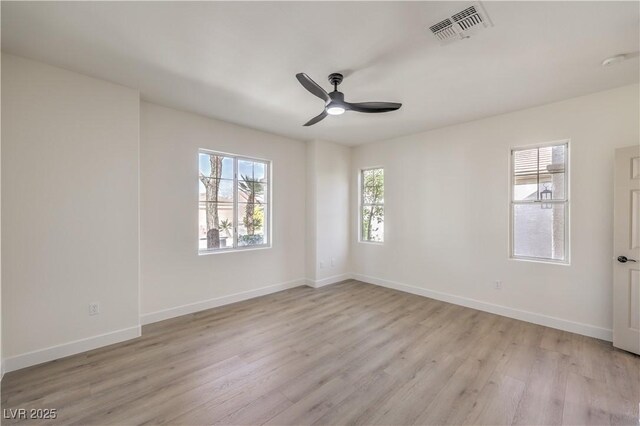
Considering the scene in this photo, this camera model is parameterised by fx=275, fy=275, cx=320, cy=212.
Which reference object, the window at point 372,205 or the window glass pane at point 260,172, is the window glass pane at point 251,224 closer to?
the window glass pane at point 260,172

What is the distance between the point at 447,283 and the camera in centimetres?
431

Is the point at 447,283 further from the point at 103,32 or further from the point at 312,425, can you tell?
the point at 103,32

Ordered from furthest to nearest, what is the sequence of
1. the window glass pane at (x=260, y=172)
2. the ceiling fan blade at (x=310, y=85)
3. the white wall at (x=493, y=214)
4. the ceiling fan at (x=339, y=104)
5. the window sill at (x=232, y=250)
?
the window glass pane at (x=260, y=172), the window sill at (x=232, y=250), the white wall at (x=493, y=214), the ceiling fan at (x=339, y=104), the ceiling fan blade at (x=310, y=85)

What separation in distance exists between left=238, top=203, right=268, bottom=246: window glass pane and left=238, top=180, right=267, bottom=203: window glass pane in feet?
0.28

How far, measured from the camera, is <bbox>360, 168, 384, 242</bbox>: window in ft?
17.5

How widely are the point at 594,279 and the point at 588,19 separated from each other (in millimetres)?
2699

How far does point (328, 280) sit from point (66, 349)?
371 centimetres

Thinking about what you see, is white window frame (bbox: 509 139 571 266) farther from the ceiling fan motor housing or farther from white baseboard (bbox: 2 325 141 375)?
white baseboard (bbox: 2 325 141 375)

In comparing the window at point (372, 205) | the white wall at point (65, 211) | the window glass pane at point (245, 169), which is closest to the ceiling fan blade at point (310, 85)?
the white wall at point (65, 211)

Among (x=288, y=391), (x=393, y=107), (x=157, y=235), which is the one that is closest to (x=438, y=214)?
(x=393, y=107)

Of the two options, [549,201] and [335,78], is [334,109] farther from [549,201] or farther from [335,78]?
[549,201]

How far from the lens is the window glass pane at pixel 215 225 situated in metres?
4.00

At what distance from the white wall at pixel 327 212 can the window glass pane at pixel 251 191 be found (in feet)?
3.03

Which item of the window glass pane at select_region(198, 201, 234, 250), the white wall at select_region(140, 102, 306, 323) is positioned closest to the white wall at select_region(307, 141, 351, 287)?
the white wall at select_region(140, 102, 306, 323)
